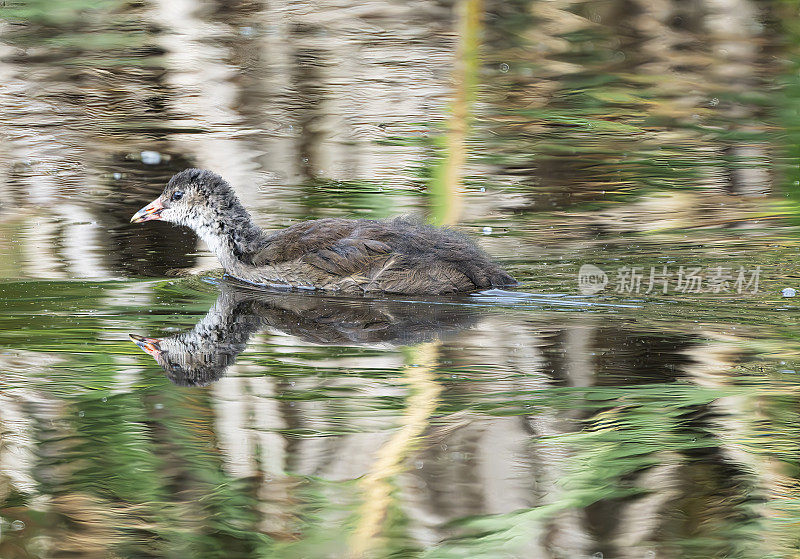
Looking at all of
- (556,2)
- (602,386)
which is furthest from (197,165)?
(556,2)

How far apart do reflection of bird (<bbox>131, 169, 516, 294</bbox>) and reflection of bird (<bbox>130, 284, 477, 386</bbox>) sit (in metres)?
0.15

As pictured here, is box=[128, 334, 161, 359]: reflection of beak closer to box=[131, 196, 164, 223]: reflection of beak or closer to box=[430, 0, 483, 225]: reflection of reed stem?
box=[131, 196, 164, 223]: reflection of beak

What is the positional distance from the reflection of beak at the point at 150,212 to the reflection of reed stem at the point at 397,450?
2.53 meters

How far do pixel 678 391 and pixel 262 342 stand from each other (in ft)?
6.56

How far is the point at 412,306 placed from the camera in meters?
6.57

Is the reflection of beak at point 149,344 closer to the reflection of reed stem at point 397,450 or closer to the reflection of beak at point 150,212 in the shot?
the reflection of reed stem at point 397,450

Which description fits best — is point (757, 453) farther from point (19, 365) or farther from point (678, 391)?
point (19, 365)

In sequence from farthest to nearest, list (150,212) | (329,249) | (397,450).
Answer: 1. (150,212)
2. (329,249)
3. (397,450)

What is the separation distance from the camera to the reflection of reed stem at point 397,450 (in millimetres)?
3994

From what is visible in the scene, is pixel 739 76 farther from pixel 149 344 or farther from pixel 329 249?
pixel 149 344

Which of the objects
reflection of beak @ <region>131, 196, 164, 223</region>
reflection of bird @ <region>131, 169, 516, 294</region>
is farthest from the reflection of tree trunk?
reflection of beak @ <region>131, 196, 164, 223</region>

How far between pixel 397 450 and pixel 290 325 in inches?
72.9

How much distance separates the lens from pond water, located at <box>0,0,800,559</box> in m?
4.16

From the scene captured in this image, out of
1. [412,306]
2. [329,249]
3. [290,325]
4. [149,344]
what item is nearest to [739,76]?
[329,249]
